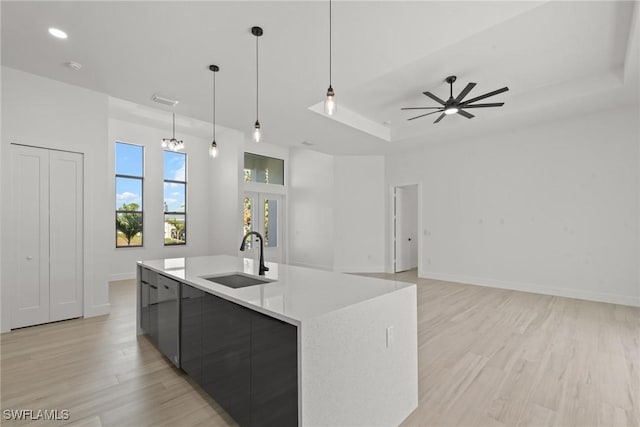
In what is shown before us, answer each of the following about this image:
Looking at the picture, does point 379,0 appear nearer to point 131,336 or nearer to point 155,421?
point 155,421

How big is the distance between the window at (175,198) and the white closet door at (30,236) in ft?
12.2

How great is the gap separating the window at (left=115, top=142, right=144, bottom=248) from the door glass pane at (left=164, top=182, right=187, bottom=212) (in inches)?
23.1

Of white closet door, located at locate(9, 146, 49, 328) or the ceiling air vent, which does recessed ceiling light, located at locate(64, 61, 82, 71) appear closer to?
the ceiling air vent

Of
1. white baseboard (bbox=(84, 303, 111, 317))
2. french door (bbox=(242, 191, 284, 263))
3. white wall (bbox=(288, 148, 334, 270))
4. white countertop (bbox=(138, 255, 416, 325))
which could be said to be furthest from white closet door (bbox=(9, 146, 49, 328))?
white wall (bbox=(288, 148, 334, 270))

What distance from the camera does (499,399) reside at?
217 centimetres

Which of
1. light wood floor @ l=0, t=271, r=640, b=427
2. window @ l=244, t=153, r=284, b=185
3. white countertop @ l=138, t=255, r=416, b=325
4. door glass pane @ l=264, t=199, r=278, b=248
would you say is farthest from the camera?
door glass pane @ l=264, t=199, r=278, b=248

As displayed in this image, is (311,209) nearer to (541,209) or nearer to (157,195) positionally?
(157,195)

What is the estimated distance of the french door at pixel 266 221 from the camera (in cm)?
812

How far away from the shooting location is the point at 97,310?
415 centimetres

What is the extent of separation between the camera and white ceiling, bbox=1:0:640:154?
8.15 ft

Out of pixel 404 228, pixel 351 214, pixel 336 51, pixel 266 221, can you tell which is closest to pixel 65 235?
pixel 336 51

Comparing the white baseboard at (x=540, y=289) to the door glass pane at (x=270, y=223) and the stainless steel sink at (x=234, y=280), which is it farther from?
the stainless steel sink at (x=234, y=280)

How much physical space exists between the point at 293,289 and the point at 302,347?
61 centimetres

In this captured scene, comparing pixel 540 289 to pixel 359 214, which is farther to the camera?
pixel 359 214
